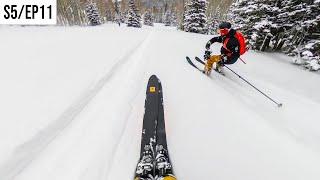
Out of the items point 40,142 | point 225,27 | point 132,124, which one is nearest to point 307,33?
point 225,27

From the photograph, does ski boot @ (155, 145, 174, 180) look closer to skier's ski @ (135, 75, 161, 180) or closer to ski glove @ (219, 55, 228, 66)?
skier's ski @ (135, 75, 161, 180)

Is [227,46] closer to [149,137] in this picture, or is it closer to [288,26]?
[149,137]

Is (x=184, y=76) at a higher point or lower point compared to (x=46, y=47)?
lower

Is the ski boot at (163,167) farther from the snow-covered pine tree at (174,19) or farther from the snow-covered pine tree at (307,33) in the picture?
the snow-covered pine tree at (174,19)

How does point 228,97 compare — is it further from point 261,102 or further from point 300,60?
→ point 300,60

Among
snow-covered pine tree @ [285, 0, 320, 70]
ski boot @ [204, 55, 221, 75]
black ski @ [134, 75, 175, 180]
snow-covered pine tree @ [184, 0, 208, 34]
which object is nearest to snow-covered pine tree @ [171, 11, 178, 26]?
snow-covered pine tree @ [184, 0, 208, 34]

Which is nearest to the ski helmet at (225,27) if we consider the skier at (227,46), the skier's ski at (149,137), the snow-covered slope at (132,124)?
the skier at (227,46)

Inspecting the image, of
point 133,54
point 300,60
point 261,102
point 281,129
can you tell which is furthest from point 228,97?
point 300,60

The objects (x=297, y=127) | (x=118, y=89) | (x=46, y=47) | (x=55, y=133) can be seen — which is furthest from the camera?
(x=46, y=47)

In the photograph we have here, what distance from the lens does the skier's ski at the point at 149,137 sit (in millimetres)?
3174

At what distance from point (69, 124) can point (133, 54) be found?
301 inches

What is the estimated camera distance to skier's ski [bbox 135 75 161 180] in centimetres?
317

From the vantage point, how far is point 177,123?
16.2ft

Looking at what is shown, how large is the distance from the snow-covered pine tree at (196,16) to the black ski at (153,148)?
28730mm
